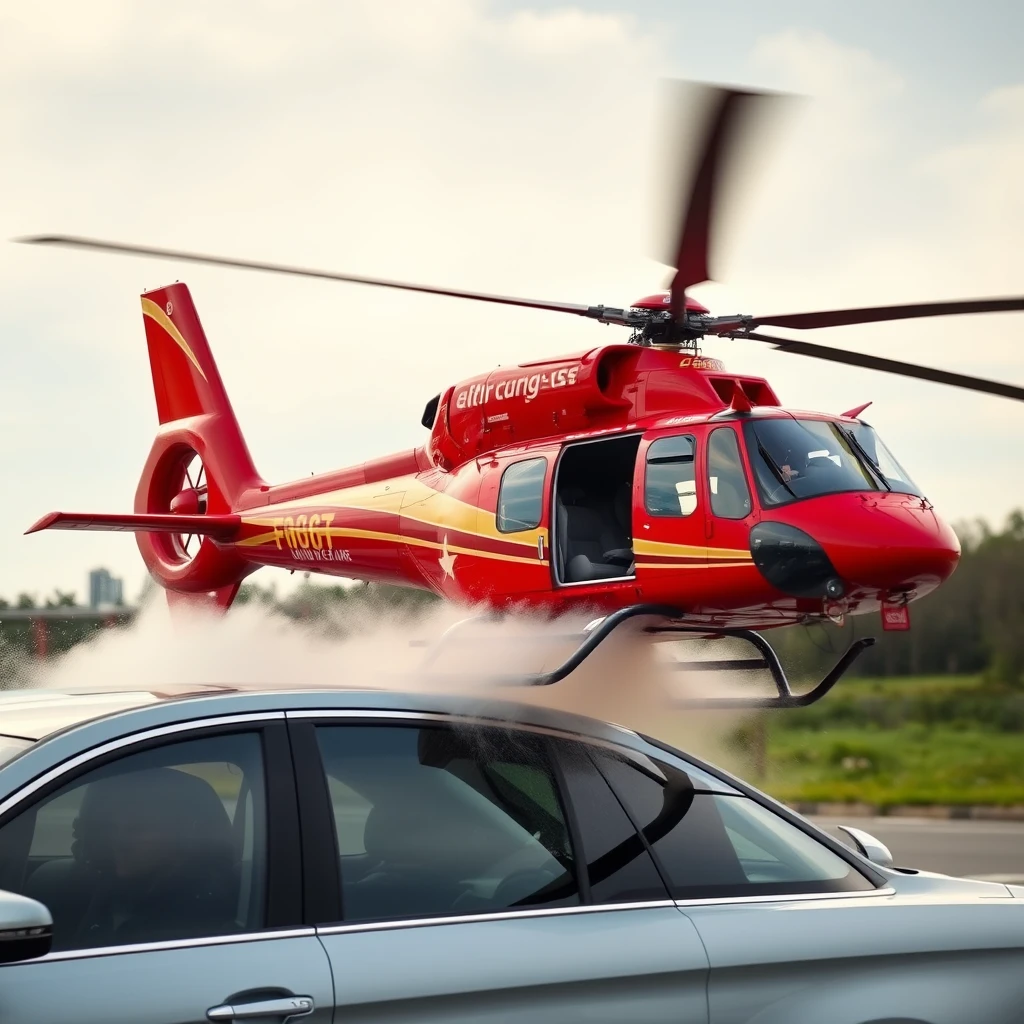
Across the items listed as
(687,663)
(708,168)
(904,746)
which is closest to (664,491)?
(687,663)

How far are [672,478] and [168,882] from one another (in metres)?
5.53

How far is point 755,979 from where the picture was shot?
11.3 feet

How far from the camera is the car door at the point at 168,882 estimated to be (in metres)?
2.79

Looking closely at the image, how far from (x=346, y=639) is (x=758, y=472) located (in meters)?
2.87

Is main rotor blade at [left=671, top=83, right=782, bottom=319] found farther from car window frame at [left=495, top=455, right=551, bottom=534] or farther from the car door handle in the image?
the car door handle

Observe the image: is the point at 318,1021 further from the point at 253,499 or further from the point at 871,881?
the point at 253,499

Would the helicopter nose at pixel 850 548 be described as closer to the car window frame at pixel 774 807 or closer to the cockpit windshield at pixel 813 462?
the cockpit windshield at pixel 813 462

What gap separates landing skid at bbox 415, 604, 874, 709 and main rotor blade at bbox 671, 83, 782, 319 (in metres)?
1.94

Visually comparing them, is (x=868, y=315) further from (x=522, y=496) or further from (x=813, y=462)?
(x=522, y=496)

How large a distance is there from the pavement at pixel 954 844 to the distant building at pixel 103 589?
24.1 ft

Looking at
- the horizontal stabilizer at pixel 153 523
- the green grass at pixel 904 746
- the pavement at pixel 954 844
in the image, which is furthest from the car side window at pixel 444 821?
the green grass at pixel 904 746

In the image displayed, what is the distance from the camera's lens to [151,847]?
308 cm

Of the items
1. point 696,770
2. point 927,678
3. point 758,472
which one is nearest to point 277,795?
point 696,770

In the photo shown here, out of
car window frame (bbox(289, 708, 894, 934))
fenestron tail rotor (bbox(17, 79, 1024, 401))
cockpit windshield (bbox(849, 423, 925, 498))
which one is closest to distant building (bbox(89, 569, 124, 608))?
fenestron tail rotor (bbox(17, 79, 1024, 401))
